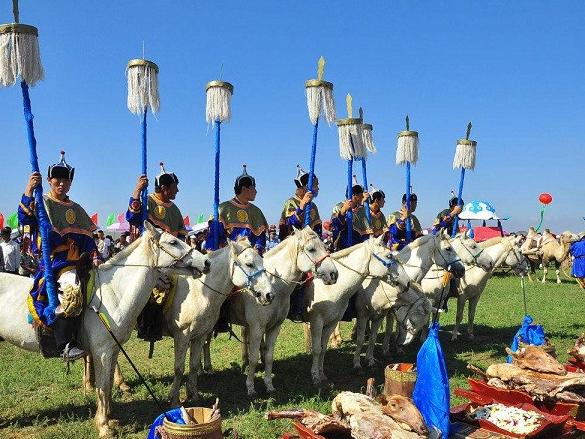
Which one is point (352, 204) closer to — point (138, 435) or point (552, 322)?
point (138, 435)

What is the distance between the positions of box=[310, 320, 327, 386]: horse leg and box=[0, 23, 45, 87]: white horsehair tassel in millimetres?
5064

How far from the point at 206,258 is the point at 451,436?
128 inches

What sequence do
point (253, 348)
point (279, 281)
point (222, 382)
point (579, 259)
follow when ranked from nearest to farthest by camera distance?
point (253, 348) < point (279, 281) < point (222, 382) < point (579, 259)

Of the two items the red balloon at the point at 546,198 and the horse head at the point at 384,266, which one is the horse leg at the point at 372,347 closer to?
the horse head at the point at 384,266

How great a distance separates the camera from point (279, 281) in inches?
271

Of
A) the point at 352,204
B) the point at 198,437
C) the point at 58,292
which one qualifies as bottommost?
the point at 198,437

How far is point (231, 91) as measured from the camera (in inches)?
302

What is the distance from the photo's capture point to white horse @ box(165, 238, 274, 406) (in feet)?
20.2

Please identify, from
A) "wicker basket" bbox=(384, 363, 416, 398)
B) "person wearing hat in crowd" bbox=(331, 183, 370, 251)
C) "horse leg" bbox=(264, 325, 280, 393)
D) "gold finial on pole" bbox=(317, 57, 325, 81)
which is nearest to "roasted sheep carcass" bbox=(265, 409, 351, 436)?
"wicker basket" bbox=(384, 363, 416, 398)

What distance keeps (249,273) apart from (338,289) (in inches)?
74.5

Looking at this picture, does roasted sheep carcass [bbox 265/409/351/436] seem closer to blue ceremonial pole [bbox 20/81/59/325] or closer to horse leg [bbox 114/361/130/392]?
blue ceremonial pole [bbox 20/81/59/325]

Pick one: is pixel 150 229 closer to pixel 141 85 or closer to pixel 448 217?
pixel 141 85

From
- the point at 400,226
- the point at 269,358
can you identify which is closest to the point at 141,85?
the point at 269,358

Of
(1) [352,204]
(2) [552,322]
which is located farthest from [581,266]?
(1) [352,204]
